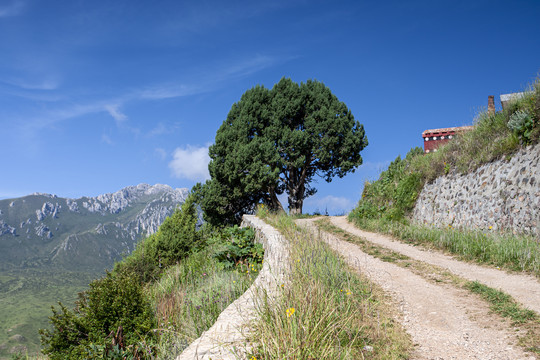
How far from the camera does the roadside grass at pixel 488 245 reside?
7.13 m

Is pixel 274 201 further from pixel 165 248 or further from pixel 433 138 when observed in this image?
pixel 433 138

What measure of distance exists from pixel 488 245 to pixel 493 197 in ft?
8.19

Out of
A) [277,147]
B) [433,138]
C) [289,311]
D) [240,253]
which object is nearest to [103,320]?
[240,253]

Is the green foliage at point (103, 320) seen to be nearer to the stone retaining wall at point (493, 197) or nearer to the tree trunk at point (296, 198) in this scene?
the stone retaining wall at point (493, 197)

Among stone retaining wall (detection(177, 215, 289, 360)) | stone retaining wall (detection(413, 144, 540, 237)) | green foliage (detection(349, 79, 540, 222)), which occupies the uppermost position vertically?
green foliage (detection(349, 79, 540, 222))

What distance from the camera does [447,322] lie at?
15.2ft

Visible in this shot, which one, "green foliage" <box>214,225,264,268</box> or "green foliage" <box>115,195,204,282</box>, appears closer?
"green foliage" <box>214,225,264,268</box>

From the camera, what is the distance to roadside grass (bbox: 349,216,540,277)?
23.4ft

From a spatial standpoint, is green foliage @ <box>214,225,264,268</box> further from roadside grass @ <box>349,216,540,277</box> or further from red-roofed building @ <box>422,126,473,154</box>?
red-roofed building @ <box>422,126,473,154</box>

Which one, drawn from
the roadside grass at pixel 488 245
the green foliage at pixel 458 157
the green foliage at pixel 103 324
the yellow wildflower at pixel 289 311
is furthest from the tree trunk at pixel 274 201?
the yellow wildflower at pixel 289 311

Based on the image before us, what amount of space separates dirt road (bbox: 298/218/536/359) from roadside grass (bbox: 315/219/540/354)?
126 mm

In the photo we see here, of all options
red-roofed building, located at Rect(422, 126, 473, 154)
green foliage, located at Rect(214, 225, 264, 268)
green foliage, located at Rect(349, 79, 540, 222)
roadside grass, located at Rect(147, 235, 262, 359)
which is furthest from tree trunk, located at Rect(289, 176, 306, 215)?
roadside grass, located at Rect(147, 235, 262, 359)

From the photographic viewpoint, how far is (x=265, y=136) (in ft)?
77.4

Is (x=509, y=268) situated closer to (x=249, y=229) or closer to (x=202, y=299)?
(x=202, y=299)
